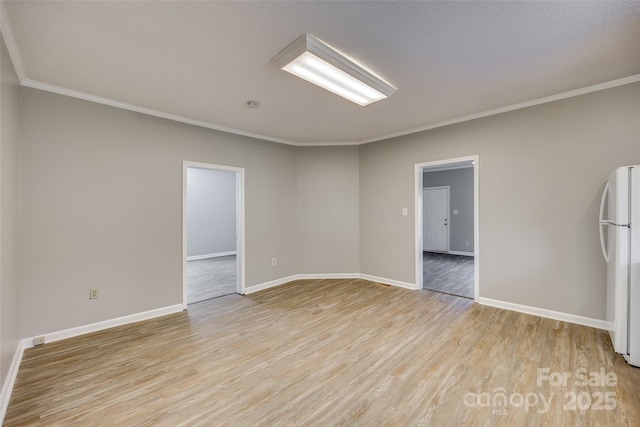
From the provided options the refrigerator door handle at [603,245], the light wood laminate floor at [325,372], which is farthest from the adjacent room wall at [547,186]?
the light wood laminate floor at [325,372]

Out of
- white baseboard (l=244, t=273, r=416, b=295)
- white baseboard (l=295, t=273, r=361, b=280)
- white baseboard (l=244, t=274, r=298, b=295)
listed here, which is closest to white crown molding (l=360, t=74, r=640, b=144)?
white baseboard (l=244, t=273, r=416, b=295)

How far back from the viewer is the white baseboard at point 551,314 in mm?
2949

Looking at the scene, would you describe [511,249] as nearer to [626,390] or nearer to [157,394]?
[626,390]

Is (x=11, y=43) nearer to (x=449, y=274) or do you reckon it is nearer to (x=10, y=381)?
(x=10, y=381)

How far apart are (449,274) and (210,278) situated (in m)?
4.88

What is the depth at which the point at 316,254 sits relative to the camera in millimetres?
5266

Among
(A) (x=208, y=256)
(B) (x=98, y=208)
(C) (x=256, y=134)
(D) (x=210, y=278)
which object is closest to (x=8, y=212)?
(B) (x=98, y=208)

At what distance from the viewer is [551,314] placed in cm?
326

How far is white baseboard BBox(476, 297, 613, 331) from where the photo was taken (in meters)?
2.95

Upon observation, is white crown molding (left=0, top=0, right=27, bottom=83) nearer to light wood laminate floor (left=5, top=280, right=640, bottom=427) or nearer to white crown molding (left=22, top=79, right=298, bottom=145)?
white crown molding (left=22, top=79, right=298, bottom=145)

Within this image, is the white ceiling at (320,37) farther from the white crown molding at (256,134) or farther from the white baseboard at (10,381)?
the white baseboard at (10,381)

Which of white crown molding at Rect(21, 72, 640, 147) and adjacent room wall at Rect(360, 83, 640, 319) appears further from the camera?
adjacent room wall at Rect(360, 83, 640, 319)

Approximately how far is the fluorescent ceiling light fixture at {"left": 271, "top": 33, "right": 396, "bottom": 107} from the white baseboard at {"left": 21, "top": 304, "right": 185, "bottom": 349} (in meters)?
3.29

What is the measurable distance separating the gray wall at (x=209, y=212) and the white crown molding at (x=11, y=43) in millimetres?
5102
